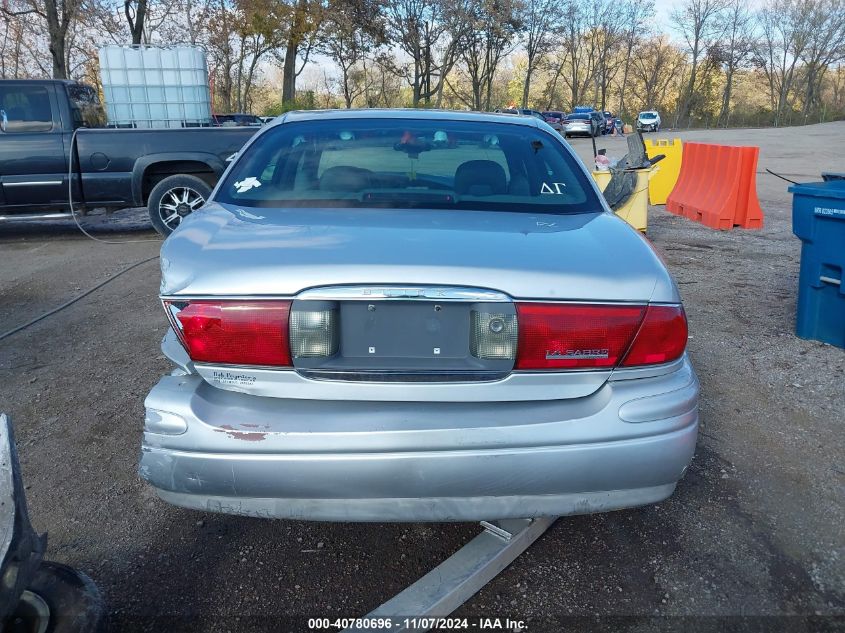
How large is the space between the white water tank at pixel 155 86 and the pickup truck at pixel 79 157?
2.83 ft

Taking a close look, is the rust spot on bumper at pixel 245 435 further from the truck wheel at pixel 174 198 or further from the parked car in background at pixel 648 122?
the parked car in background at pixel 648 122

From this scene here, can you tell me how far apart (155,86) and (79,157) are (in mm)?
1723

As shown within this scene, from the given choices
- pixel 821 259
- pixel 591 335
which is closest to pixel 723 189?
pixel 821 259

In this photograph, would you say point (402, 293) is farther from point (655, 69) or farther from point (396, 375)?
point (655, 69)

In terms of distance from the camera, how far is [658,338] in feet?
7.18

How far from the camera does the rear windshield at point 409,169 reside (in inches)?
115

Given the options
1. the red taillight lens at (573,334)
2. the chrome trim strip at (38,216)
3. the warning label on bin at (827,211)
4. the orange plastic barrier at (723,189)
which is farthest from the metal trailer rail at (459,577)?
the orange plastic barrier at (723,189)

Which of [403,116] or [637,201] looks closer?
[403,116]

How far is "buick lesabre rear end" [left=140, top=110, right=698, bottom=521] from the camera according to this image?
2.05 m

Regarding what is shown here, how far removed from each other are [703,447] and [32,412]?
3563 millimetres

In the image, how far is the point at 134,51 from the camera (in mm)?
9688

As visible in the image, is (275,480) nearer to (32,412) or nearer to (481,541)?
(481,541)

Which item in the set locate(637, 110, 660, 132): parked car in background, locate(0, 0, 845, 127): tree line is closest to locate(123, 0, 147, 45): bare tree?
locate(0, 0, 845, 127): tree line

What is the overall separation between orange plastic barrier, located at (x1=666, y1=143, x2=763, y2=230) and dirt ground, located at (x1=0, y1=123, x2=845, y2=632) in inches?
226
